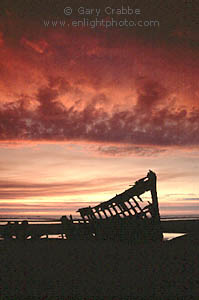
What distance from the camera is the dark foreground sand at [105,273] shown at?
912 cm

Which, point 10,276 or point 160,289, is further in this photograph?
point 10,276

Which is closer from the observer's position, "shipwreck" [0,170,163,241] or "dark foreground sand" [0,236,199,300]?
"dark foreground sand" [0,236,199,300]

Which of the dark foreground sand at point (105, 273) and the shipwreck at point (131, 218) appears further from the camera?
the shipwreck at point (131, 218)

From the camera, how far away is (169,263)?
13.7 meters

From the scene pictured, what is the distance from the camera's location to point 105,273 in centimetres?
1182

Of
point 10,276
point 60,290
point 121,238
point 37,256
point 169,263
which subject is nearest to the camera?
point 60,290

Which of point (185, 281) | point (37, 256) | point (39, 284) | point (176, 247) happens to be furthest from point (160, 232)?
point (39, 284)

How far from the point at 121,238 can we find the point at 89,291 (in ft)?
34.8

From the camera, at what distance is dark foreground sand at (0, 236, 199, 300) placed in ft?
29.9

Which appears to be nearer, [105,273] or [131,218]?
[105,273]

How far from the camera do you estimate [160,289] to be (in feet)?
30.9

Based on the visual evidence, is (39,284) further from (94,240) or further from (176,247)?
(94,240)

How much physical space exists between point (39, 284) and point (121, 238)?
32.5 ft

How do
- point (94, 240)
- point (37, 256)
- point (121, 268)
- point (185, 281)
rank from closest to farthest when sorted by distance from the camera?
point (185, 281), point (121, 268), point (37, 256), point (94, 240)
